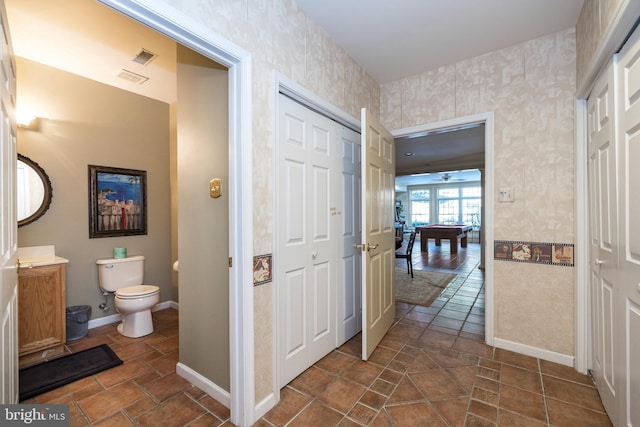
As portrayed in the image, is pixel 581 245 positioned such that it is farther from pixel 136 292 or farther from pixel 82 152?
pixel 82 152

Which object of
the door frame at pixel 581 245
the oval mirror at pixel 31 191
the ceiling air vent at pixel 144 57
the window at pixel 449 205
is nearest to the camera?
the door frame at pixel 581 245

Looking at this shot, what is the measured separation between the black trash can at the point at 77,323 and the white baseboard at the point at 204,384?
1.41 meters

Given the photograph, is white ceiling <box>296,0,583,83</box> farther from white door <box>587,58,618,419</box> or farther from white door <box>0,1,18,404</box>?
white door <box>0,1,18,404</box>

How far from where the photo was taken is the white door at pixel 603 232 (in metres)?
1.53

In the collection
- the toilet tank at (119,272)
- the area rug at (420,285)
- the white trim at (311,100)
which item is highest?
the white trim at (311,100)

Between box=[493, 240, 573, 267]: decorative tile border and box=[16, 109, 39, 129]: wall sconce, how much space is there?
4.41 m

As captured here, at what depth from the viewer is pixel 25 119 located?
2.59 metres

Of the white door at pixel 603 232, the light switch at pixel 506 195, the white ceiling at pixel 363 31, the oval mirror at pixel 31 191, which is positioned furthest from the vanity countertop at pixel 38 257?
the white door at pixel 603 232

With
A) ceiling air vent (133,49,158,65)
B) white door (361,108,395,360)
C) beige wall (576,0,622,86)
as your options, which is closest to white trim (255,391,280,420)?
white door (361,108,395,360)

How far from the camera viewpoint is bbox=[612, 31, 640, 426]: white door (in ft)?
4.08

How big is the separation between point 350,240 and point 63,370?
8.33ft

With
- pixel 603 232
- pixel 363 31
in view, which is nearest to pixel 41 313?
pixel 363 31

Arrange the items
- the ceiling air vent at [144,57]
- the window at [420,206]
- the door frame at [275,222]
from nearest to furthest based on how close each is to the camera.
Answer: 1. the door frame at [275,222]
2. the ceiling air vent at [144,57]
3. the window at [420,206]

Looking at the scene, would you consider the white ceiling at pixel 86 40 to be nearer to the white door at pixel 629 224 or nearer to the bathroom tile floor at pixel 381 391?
the bathroom tile floor at pixel 381 391
